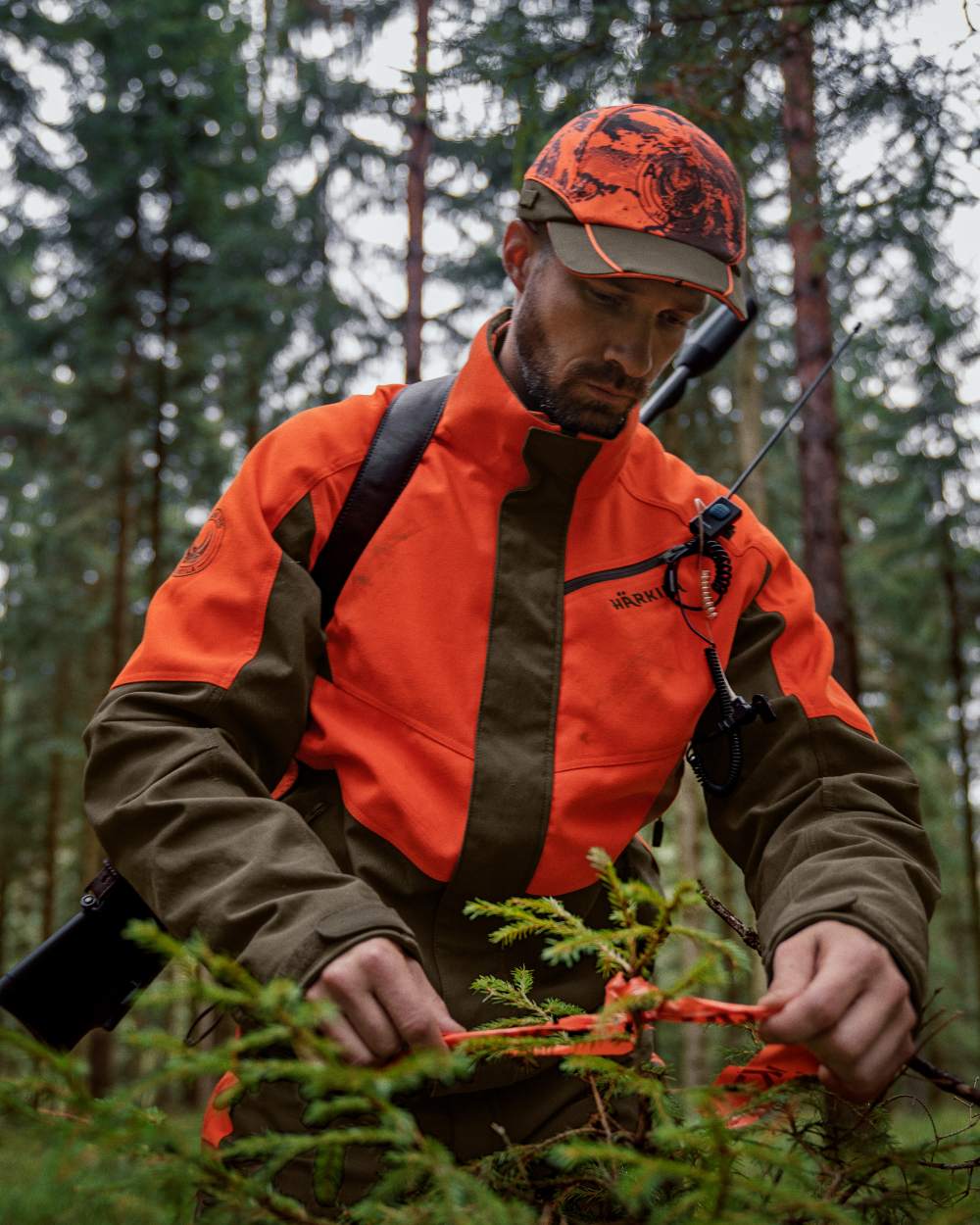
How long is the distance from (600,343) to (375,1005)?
1.70m

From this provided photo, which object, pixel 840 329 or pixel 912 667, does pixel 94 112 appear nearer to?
pixel 840 329

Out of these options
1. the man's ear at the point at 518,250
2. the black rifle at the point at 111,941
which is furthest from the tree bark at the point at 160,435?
the black rifle at the point at 111,941

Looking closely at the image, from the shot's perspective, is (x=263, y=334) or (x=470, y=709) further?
(x=263, y=334)

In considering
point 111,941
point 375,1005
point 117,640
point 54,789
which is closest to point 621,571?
point 375,1005

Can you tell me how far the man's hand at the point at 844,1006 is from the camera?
156cm

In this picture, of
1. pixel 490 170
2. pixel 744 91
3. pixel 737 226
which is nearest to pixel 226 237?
pixel 490 170

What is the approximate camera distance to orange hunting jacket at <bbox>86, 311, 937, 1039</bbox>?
196 cm

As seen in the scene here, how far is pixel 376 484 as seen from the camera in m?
2.38

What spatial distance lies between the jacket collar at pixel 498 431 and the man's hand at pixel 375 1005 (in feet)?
4.18

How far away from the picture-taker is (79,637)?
17531mm

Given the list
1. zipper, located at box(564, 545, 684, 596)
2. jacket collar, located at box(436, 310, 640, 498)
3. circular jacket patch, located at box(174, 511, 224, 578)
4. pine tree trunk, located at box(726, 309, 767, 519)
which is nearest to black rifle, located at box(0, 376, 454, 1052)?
jacket collar, located at box(436, 310, 640, 498)

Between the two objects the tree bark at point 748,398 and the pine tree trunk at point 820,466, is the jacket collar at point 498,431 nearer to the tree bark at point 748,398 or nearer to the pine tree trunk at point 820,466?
the pine tree trunk at point 820,466

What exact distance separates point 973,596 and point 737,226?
15.9 metres

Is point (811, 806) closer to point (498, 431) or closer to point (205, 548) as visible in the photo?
point (498, 431)
